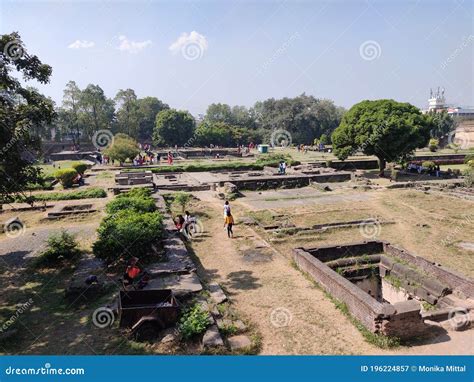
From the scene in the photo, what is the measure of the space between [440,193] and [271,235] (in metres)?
12.1

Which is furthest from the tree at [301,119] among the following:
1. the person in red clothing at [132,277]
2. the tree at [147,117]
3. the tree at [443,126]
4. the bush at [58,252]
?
the person in red clothing at [132,277]

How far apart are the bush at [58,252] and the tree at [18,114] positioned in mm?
1887

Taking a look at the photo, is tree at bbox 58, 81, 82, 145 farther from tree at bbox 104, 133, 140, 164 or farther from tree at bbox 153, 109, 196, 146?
tree at bbox 104, 133, 140, 164

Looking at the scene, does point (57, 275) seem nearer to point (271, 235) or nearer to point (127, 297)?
point (127, 297)

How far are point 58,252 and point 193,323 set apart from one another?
5.44 metres

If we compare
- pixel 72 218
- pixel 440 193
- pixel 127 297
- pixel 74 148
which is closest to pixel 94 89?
pixel 74 148

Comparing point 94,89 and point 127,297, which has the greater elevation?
point 94,89

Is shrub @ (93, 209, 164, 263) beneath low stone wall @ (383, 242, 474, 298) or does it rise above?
above

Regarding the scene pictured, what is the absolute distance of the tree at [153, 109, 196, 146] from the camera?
5081 centimetres

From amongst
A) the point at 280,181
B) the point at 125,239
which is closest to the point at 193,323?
the point at 125,239

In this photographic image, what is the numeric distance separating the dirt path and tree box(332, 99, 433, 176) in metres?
15.5

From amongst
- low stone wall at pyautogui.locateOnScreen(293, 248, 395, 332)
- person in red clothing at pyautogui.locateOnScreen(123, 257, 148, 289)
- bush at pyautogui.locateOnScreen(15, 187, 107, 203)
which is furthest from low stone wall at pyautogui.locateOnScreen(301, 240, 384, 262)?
bush at pyautogui.locateOnScreen(15, 187, 107, 203)

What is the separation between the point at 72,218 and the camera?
1486cm

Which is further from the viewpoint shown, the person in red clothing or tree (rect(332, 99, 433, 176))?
tree (rect(332, 99, 433, 176))
